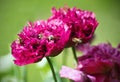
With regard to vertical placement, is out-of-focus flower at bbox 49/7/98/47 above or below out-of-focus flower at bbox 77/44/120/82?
above

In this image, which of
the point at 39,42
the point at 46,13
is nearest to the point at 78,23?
the point at 39,42

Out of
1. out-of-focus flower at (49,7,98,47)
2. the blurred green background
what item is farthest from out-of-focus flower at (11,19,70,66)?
the blurred green background

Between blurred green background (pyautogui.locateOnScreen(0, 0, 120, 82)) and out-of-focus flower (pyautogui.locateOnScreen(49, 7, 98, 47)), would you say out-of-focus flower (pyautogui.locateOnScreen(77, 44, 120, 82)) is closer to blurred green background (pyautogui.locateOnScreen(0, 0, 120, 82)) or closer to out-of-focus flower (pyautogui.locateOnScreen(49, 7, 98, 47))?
out-of-focus flower (pyautogui.locateOnScreen(49, 7, 98, 47))

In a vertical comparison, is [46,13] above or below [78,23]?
above

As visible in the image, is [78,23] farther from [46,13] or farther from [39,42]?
[46,13]

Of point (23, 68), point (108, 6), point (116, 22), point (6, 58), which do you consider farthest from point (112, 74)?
point (108, 6)
